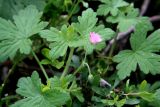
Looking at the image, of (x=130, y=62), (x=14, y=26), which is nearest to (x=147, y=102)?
(x=130, y=62)

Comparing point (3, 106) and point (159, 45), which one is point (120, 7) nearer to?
point (159, 45)

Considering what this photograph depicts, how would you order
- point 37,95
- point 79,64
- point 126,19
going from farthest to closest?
point 126,19 → point 79,64 → point 37,95

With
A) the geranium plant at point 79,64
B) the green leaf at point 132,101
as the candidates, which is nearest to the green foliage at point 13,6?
the geranium plant at point 79,64

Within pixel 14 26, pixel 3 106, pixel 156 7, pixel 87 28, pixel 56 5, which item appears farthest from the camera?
pixel 156 7

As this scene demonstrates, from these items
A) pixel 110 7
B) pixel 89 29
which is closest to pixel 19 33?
pixel 89 29

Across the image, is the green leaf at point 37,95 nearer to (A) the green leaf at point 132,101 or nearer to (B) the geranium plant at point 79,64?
(B) the geranium plant at point 79,64

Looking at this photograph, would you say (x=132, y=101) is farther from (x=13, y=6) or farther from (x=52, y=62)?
(x=13, y=6)
